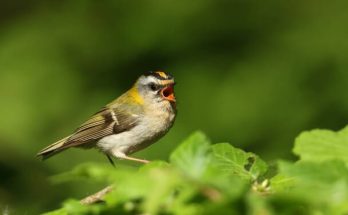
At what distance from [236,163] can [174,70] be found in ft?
17.4

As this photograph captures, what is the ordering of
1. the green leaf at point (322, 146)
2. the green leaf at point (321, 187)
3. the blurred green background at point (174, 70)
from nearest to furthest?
the green leaf at point (321, 187) < the green leaf at point (322, 146) < the blurred green background at point (174, 70)

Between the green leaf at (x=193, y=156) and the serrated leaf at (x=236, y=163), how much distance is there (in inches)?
14.7

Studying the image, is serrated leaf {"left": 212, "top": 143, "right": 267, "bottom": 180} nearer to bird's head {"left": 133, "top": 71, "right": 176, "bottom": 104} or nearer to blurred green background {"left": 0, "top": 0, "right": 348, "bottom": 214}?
bird's head {"left": 133, "top": 71, "right": 176, "bottom": 104}

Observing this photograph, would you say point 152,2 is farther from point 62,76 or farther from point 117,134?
point 117,134

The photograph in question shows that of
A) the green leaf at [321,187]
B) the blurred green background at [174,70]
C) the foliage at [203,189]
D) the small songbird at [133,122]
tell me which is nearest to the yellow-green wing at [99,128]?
the small songbird at [133,122]

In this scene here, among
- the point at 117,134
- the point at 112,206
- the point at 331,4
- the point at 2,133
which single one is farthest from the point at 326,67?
the point at 112,206

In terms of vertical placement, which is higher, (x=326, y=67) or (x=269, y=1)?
(x=269, y=1)

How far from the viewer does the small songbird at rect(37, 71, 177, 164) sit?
476 cm

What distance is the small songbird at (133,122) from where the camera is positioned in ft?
15.6

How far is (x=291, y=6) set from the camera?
7.54m

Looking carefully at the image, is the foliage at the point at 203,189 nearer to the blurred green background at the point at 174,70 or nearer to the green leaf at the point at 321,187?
the green leaf at the point at 321,187

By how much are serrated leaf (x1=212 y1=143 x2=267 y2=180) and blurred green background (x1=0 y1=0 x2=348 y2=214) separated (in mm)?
4213

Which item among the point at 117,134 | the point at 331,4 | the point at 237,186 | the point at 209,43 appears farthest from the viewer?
the point at 209,43

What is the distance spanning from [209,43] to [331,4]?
50.9 inches
